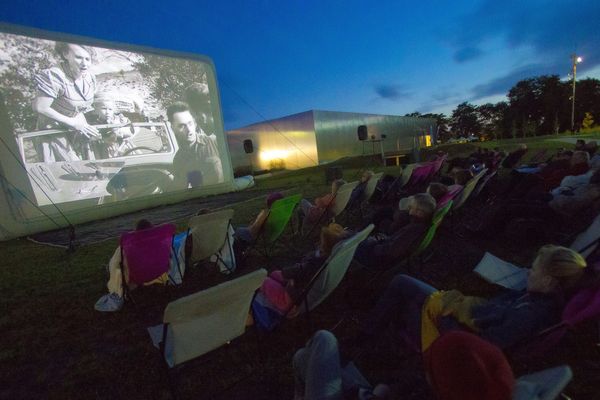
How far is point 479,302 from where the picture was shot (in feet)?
5.51

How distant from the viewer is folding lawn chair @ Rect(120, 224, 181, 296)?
106 inches

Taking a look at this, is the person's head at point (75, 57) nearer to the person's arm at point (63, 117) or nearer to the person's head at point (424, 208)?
the person's arm at point (63, 117)

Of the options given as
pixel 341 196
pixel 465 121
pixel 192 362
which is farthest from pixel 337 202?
pixel 465 121

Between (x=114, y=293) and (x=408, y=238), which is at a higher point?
(x=408, y=238)

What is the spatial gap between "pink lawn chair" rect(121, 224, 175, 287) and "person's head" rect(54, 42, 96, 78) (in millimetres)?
8233

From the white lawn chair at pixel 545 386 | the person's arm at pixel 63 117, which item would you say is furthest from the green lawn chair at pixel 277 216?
the person's arm at pixel 63 117

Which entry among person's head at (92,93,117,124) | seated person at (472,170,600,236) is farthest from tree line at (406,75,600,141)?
person's head at (92,93,117,124)

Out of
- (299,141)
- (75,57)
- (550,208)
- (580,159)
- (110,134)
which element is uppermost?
(75,57)

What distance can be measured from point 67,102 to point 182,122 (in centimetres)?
346

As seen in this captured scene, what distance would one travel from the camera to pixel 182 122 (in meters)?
10.9

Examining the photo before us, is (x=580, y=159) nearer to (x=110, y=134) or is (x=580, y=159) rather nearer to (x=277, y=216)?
(x=277, y=216)

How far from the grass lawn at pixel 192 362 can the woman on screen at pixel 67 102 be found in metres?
4.93

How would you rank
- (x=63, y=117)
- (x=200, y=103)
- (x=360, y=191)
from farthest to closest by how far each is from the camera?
(x=200, y=103) → (x=63, y=117) → (x=360, y=191)

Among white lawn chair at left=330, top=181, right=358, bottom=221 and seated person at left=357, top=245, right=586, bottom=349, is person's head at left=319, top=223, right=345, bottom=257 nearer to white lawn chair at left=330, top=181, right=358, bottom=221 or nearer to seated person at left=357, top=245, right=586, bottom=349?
seated person at left=357, top=245, right=586, bottom=349
